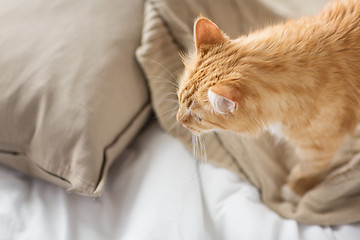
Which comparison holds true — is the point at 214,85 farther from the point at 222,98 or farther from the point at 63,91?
the point at 63,91

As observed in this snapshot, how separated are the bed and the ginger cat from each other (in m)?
0.22

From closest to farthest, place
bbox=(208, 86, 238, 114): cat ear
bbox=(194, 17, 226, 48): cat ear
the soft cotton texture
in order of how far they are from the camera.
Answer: bbox=(208, 86, 238, 114): cat ear → bbox=(194, 17, 226, 48): cat ear → the soft cotton texture

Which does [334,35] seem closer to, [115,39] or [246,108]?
[246,108]

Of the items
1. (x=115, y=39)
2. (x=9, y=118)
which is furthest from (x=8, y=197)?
(x=115, y=39)

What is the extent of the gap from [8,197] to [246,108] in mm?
747

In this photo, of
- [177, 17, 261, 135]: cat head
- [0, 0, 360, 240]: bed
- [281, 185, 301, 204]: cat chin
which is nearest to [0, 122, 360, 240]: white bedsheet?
[0, 0, 360, 240]: bed

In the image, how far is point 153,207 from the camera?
0.90 meters

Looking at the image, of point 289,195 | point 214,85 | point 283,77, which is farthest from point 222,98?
point 289,195

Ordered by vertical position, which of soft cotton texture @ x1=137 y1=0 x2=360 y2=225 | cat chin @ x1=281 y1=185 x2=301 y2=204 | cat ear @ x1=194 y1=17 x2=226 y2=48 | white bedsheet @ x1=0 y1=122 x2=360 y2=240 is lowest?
cat chin @ x1=281 y1=185 x2=301 y2=204

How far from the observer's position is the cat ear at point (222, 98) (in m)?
0.65

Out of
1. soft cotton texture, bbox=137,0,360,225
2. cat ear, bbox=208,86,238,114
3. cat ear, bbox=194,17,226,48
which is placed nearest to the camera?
cat ear, bbox=208,86,238,114

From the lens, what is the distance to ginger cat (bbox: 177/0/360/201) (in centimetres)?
74

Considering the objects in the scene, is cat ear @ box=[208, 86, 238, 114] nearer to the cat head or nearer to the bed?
the cat head

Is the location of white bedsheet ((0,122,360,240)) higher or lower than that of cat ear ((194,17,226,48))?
lower
